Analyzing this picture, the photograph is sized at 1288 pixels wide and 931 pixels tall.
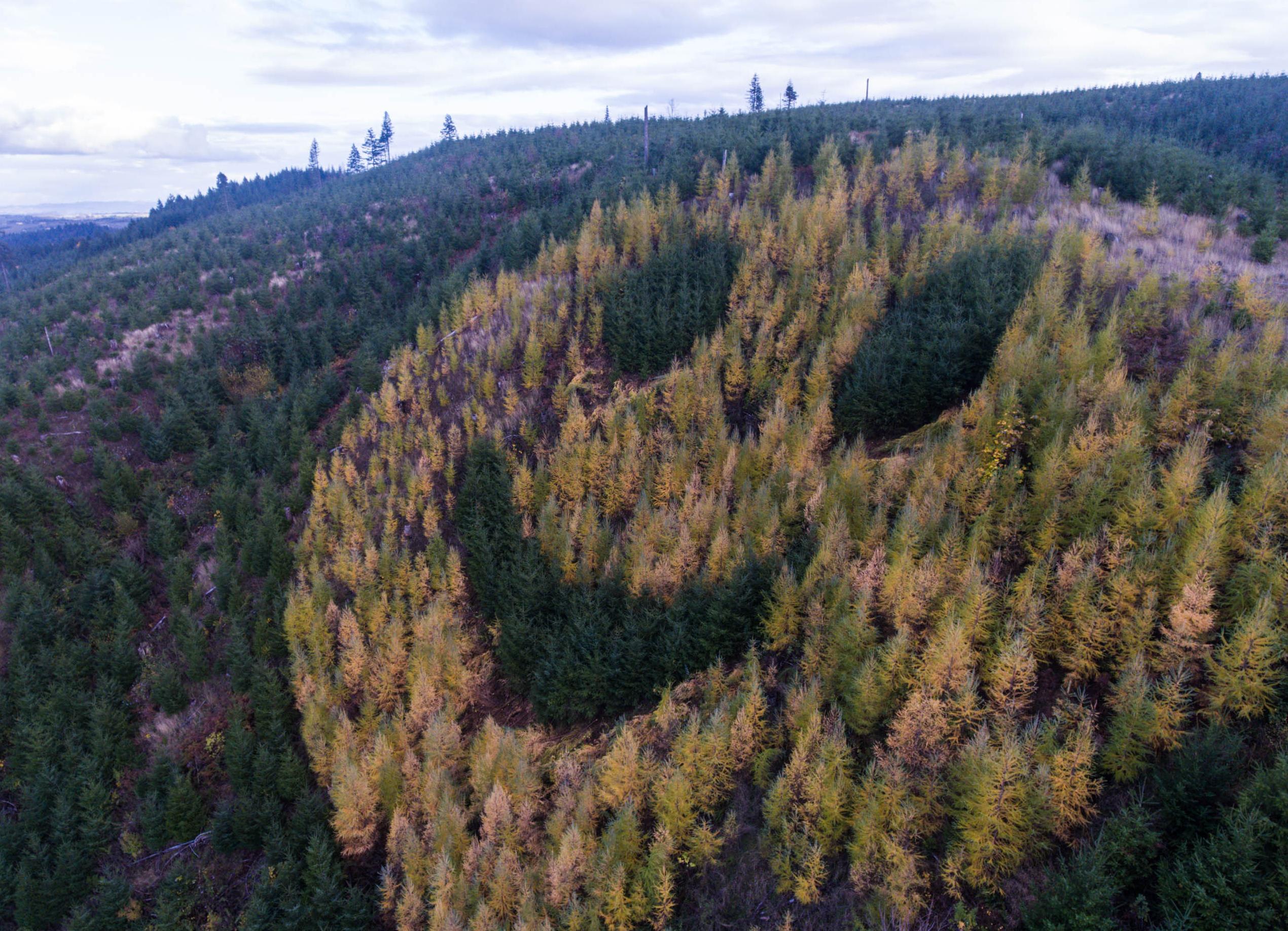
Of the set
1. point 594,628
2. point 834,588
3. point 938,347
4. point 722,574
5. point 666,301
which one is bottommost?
point 594,628

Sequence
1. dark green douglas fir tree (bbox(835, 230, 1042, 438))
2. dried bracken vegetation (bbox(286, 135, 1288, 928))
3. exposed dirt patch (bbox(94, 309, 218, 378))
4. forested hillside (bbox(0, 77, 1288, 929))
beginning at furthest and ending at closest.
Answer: exposed dirt patch (bbox(94, 309, 218, 378))
dark green douglas fir tree (bbox(835, 230, 1042, 438))
dried bracken vegetation (bbox(286, 135, 1288, 928))
forested hillside (bbox(0, 77, 1288, 929))

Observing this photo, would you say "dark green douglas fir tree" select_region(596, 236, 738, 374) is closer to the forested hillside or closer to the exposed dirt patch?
the forested hillside

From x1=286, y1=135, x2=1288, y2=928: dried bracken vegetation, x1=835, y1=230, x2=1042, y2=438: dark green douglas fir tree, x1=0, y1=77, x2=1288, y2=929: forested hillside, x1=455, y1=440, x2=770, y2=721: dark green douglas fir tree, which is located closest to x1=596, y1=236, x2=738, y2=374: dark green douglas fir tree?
x1=0, y1=77, x2=1288, y2=929: forested hillside

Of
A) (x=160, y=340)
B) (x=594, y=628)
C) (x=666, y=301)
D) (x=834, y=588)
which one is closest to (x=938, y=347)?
(x=834, y=588)

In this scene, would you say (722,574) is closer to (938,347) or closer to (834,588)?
(834,588)

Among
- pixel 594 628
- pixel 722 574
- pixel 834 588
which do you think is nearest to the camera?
pixel 834 588

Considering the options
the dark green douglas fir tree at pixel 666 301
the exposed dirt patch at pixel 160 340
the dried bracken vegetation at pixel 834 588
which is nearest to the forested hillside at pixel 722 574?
the dried bracken vegetation at pixel 834 588

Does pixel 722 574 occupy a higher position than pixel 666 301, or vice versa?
pixel 666 301

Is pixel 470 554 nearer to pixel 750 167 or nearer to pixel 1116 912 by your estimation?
pixel 1116 912
